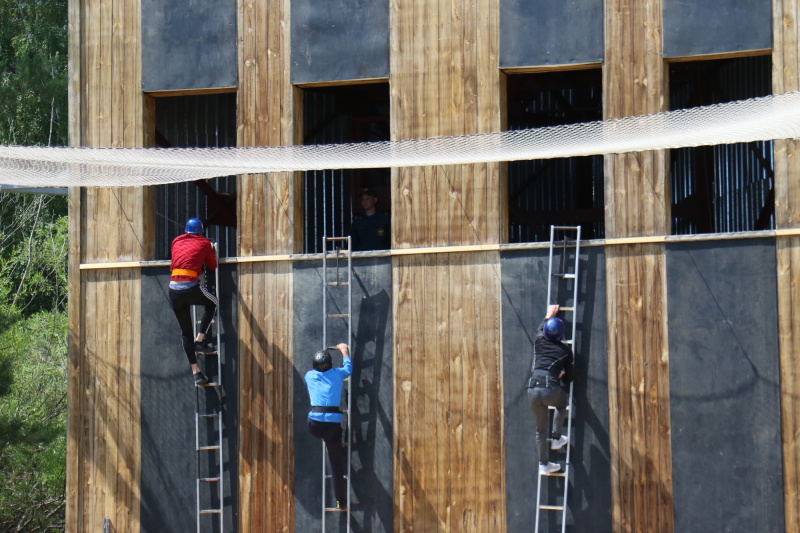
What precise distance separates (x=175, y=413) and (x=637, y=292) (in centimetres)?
533

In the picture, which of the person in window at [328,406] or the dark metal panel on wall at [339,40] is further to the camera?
the dark metal panel on wall at [339,40]

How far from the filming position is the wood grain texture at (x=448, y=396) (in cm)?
1336

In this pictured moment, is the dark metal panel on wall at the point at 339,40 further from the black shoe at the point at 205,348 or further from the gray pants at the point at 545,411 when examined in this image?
the gray pants at the point at 545,411

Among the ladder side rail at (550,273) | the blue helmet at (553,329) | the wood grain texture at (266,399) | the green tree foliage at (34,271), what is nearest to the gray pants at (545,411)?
the blue helmet at (553,329)

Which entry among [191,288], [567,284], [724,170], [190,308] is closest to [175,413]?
[190,308]

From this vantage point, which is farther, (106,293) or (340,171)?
(340,171)

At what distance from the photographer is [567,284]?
1323 centimetres

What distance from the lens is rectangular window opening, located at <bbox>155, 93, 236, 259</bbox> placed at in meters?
17.0

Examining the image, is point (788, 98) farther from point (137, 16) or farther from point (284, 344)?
point (137, 16)

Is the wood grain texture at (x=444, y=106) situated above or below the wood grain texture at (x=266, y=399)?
above

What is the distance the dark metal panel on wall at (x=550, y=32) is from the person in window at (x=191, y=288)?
3.83m

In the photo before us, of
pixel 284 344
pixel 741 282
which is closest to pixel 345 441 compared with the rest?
pixel 284 344

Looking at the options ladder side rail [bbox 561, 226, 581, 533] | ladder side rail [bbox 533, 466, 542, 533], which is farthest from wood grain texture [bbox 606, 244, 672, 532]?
ladder side rail [bbox 533, 466, 542, 533]

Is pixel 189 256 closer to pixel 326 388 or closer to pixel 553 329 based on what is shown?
pixel 326 388
